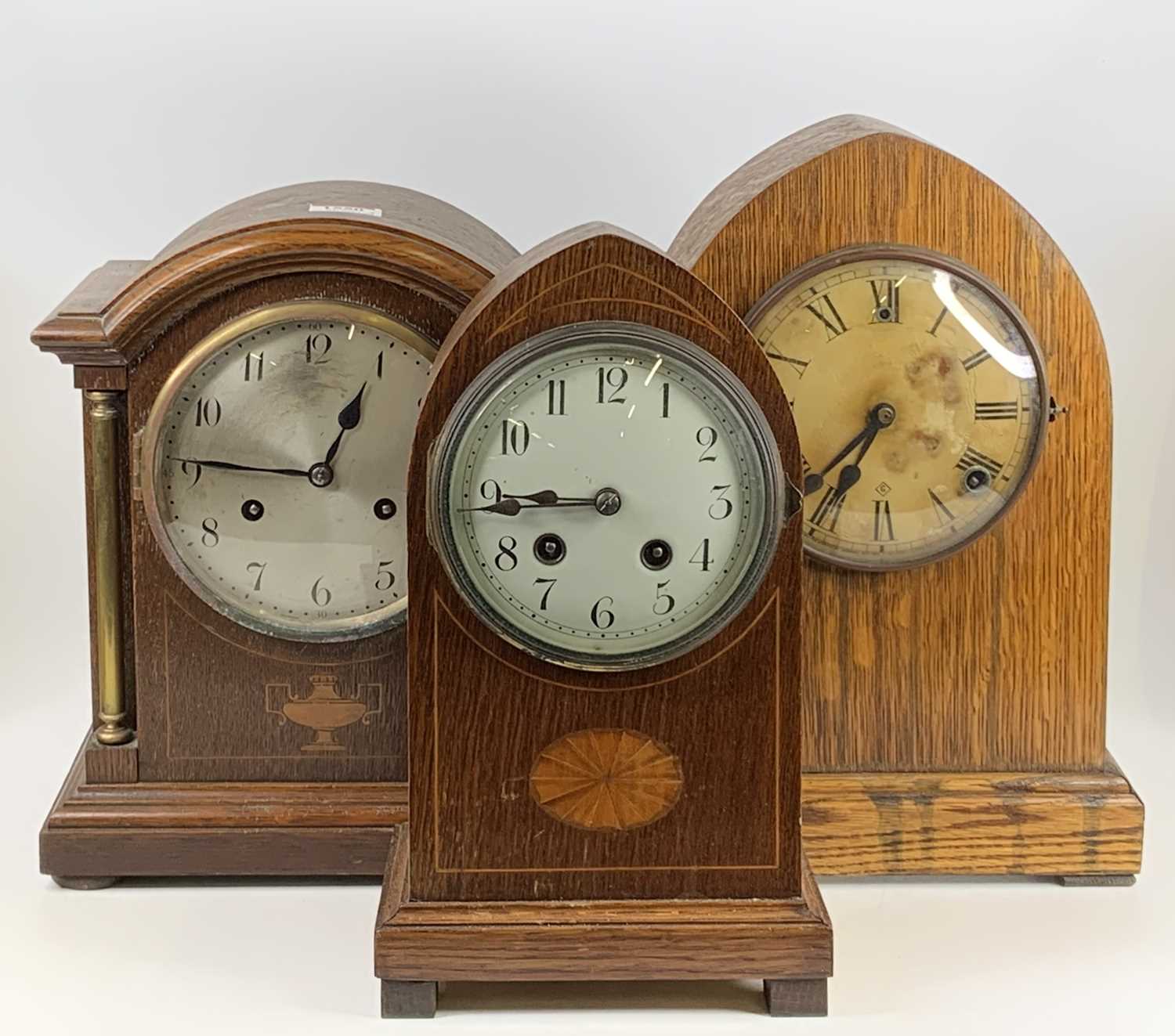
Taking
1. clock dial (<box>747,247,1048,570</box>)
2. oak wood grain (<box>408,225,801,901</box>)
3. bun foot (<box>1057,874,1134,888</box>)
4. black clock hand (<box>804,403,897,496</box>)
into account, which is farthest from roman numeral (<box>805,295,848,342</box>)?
bun foot (<box>1057,874,1134,888</box>)

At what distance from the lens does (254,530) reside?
3490mm

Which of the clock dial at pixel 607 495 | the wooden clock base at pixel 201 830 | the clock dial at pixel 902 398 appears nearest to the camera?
the clock dial at pixel 607 495

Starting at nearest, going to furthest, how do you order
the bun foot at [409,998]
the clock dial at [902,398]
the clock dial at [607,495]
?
the clock dial at [607,495] → the bun foot at [409,998] → the clock dial at [902,398]

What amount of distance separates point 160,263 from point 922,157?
109cm

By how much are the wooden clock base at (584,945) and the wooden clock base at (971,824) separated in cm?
43

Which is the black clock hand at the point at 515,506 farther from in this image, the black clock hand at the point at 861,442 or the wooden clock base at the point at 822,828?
the wooden clock base at the point at 822,828

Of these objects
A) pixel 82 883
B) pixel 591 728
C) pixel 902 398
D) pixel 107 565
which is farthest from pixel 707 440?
pixel 82 883

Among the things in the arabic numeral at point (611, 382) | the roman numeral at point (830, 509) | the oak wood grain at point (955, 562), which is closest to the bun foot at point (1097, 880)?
the oak wood grain at point (955, 562)

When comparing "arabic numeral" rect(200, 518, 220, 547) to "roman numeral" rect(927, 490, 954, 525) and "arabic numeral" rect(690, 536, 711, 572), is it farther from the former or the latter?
"roman numeral" rect(927, 490, 954, 525)

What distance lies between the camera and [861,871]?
3.54 meters

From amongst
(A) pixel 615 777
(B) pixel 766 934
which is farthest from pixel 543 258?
(B) pixel 766 934

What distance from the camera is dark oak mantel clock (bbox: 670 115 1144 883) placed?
3.40 meters

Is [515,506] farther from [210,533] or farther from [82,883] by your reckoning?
[82,883]

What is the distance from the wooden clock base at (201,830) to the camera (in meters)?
3.51
